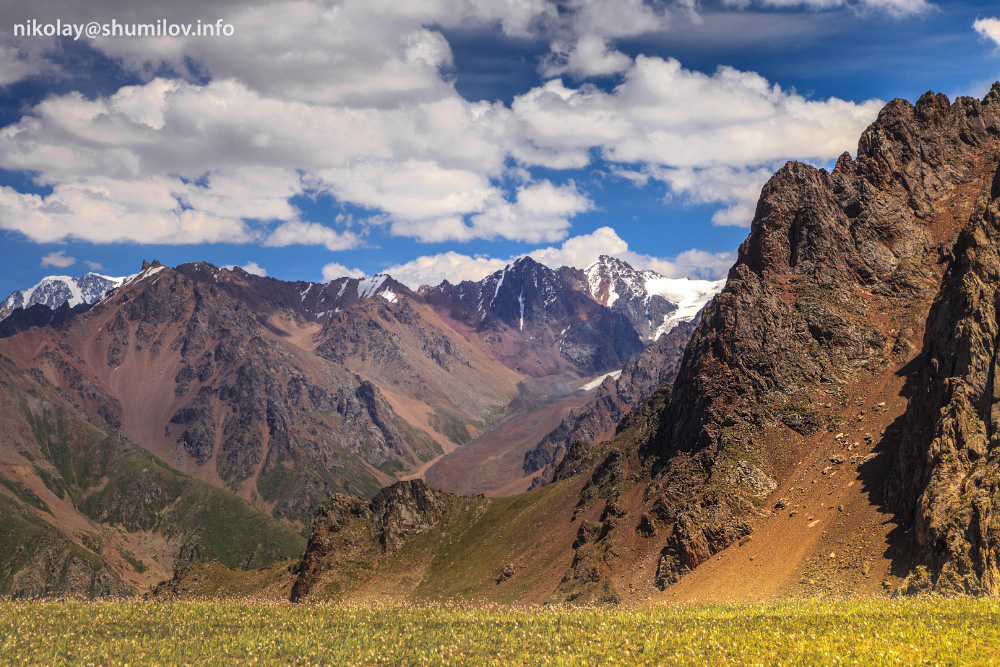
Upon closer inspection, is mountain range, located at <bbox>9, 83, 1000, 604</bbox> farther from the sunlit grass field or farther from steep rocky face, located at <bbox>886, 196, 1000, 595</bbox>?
the sunlit grass field

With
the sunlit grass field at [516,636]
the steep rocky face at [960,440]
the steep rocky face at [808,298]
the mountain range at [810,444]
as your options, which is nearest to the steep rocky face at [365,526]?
the mountain range at [810,444]

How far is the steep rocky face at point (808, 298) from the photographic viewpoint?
85.8m

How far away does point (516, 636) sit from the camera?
27734mm

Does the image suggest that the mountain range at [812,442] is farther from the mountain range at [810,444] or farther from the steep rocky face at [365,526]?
the steep rocky face at [365,526]

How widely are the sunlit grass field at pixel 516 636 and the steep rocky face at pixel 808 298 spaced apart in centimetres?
5134

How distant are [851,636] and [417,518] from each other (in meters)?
127

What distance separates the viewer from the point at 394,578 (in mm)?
127812

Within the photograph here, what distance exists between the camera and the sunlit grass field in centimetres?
2406

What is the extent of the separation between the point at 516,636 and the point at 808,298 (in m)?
84.5

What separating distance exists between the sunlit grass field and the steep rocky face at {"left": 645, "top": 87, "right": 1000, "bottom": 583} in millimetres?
51339

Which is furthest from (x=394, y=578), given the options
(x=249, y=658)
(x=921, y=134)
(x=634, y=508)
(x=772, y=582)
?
(x=921, y=134)

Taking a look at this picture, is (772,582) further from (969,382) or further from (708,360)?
(708,360)

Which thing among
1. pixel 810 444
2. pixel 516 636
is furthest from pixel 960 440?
pixel 516 636

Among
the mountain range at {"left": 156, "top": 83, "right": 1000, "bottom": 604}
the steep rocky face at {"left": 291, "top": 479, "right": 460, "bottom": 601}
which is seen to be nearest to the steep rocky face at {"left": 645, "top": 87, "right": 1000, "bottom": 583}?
the mountain range at {"left": 156, "top": 83, "right": 1000, "bottom": 604}
